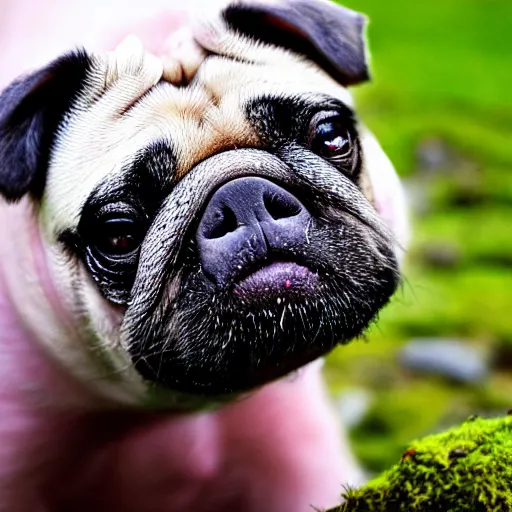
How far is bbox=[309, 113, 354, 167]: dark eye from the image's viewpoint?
6.08 feet

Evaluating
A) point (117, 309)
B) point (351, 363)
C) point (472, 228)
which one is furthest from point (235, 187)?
point (472, 228)

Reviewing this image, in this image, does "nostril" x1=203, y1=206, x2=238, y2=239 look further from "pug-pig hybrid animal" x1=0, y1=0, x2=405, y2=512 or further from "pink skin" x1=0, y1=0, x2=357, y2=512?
"pink skin" x1=0, y1=0, x2=357, y2=512

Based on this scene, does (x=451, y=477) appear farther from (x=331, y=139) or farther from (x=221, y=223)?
(x=331, y=139)

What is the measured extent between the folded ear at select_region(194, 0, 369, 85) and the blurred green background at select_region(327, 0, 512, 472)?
43cm

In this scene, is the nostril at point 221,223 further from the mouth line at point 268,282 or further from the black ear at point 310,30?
the black ear at point 310,30

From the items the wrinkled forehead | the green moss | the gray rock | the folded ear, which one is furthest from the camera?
the gray rock

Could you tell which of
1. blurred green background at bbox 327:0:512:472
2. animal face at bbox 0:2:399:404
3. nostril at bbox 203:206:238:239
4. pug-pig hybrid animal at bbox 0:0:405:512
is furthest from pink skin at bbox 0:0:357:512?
nostril at bbox 203:206:238:239

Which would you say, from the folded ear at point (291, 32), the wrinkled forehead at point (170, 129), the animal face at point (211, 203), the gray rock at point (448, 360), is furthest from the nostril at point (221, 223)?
the gray rock at point (448, 360)

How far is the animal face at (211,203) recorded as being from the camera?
5.49 feet

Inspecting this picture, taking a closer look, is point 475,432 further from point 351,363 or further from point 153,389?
point 351,363

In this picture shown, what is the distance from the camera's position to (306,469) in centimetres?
248

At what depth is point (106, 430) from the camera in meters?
2.26

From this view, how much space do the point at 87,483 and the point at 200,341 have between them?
0.81 m

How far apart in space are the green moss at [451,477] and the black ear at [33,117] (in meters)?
0.74
